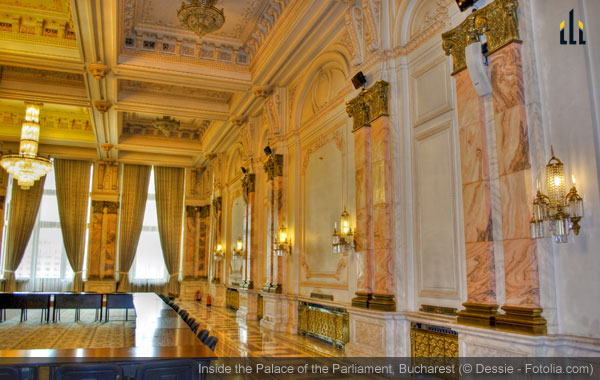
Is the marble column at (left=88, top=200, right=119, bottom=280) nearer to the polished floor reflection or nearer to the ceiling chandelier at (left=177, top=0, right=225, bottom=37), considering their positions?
the polished floor reflection

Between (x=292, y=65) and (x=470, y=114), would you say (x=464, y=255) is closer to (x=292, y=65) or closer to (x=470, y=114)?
(x=470, y=114)

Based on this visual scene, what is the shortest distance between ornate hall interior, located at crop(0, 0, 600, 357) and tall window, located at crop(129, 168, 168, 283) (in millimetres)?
64

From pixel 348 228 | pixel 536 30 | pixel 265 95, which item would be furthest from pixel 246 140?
pixel 536 30

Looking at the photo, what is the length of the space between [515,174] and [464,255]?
4.73ft

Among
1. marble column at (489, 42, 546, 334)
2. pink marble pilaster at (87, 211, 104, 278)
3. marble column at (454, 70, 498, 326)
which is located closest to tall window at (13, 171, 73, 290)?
pink marble pilaster at (87, 211, 104, 278)

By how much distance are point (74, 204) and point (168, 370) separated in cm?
1777

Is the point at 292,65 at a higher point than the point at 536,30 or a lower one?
higher

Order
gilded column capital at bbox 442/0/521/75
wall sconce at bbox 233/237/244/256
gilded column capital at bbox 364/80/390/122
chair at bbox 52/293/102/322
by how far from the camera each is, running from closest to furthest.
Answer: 1. gilded column capital at bbox 442/0/521/75
2. gilded column capital at bbox 364/80/390/122
3. chair at bbox 52/293/102/322
4. wall sconce at bbox 233/237/244/256

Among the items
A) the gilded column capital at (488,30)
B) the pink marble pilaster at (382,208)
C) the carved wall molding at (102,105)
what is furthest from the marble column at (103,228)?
the gilded column capital at (488,30)

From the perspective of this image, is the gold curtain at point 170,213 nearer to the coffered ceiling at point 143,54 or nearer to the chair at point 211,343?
the coffered ceiling at point 143,54

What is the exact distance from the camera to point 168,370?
4.03 m

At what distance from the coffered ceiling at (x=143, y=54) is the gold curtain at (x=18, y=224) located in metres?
4.00

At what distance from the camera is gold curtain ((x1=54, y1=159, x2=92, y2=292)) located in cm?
1906

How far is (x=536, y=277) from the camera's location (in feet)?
14.1
